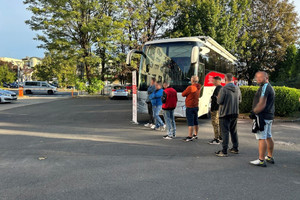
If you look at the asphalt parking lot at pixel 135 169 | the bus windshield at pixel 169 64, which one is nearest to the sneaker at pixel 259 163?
the asphalt parking lot at pixel 135 169

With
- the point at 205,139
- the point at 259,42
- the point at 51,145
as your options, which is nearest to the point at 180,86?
the point at 205,139

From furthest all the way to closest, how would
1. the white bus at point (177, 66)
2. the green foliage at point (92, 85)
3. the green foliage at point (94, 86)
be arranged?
the green foliage at point (94, 86) → the green foliage at point (92, 85) → the white bus at point (177, 66)

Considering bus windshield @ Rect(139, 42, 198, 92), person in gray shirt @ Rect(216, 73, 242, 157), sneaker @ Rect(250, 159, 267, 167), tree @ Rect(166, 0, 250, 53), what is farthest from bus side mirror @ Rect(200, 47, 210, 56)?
tree @ Rect(166, 0, 250, 53)

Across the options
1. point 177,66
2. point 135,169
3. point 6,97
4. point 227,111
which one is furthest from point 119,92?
point 135,169

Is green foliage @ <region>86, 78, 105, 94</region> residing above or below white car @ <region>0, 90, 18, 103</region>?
above

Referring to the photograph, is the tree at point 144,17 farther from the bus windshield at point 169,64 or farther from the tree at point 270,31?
the bus windshield at point 169,64

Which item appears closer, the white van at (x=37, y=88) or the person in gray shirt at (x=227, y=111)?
the person in gray shirt at (x=227, y=111)

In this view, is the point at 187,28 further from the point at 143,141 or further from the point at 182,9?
the point at 143,141

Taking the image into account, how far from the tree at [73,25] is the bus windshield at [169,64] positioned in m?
16.8

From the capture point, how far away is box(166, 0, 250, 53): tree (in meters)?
27.5

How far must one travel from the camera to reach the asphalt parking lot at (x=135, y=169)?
3562mm

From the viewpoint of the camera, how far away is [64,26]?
2652 centimetres

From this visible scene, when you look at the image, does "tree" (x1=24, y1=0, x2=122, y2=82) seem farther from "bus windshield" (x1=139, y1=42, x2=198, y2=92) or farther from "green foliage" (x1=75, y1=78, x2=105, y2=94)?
"bus windshield" (x1=139, y1=42, x2=198, y2=92)

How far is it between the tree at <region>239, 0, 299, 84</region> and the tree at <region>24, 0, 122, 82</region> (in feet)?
58.8
